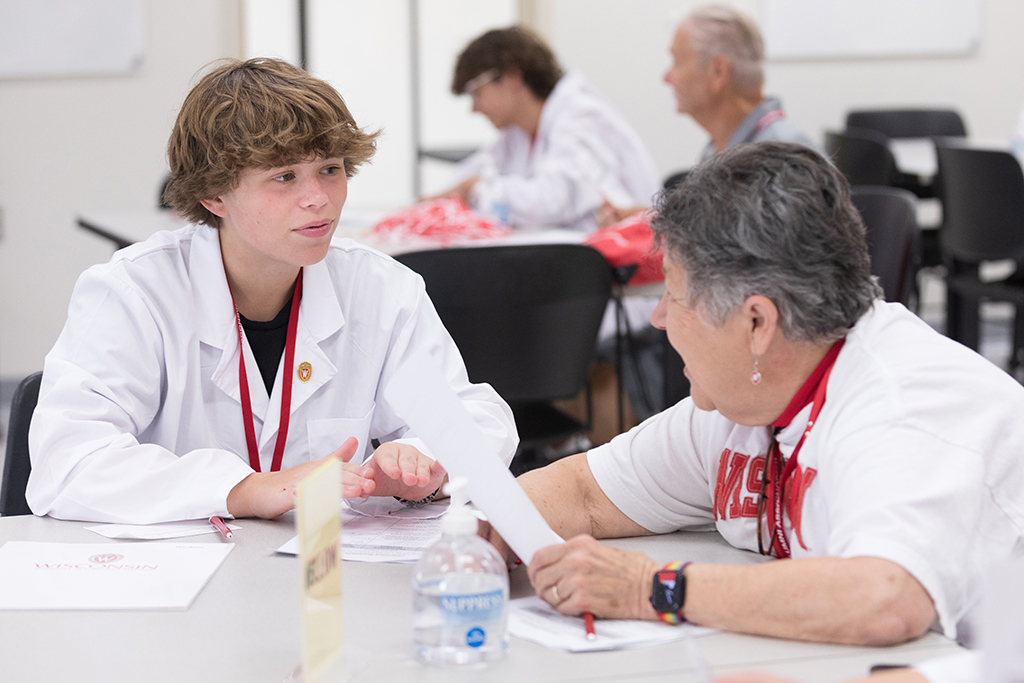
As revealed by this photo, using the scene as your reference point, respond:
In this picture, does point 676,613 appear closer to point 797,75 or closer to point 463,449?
point 463,449

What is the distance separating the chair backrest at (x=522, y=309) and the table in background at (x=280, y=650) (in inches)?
56.2

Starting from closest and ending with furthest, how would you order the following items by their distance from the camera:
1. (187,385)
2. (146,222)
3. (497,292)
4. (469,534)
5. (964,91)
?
(469,534)
(187,385)
(497,292)
(146,222)
(964,91)

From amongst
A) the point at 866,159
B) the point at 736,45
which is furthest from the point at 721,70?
the point at 866,159

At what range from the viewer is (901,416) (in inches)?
42.9

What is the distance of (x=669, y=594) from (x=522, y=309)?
5.32 feet

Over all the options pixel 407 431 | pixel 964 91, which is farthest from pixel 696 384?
pixel 964 91

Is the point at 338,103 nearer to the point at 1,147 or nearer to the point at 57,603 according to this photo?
the point at 57,603

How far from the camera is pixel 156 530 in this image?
1400mm

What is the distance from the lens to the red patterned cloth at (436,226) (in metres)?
3.33

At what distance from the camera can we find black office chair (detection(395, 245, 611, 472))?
2.59 meters

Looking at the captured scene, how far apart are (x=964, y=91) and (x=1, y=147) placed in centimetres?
563

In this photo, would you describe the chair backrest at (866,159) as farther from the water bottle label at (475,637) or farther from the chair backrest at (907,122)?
the water bottle label at (475,637)

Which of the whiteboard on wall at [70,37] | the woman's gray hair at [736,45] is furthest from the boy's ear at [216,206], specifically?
the whiteboard on wall at [70,37]

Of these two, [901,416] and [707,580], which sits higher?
[901,416]
